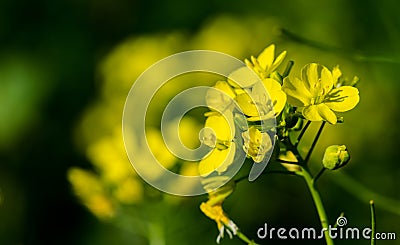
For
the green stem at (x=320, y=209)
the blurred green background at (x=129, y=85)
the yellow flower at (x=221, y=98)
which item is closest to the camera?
the green stem at (x=320, y=209)

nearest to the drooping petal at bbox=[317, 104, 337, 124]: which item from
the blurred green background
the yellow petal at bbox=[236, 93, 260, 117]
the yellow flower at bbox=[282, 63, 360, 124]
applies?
the yellow flower at bbox=[282, 63, 360, 124]

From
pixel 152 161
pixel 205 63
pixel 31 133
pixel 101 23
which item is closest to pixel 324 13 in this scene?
pixel 205 63

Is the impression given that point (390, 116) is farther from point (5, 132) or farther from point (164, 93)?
point (5, 132)

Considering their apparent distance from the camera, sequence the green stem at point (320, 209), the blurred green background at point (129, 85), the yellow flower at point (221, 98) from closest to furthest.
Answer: the green stem at point (320, 209)
the yellow flower at point (221, 98)
the blurred green background at point (129, 85)

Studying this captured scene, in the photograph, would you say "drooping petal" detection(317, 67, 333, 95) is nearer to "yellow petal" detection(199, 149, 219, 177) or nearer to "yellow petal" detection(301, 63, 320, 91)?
"yellow petal" detection(301, 63, 320, 91)

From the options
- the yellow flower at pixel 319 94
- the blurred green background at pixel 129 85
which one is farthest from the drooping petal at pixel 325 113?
the blurred green background at pixel 129 85

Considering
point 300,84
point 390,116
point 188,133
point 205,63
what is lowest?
point 300,84

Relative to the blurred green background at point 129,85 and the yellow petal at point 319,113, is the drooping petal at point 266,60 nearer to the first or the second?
the yellow petal at point 319,113
